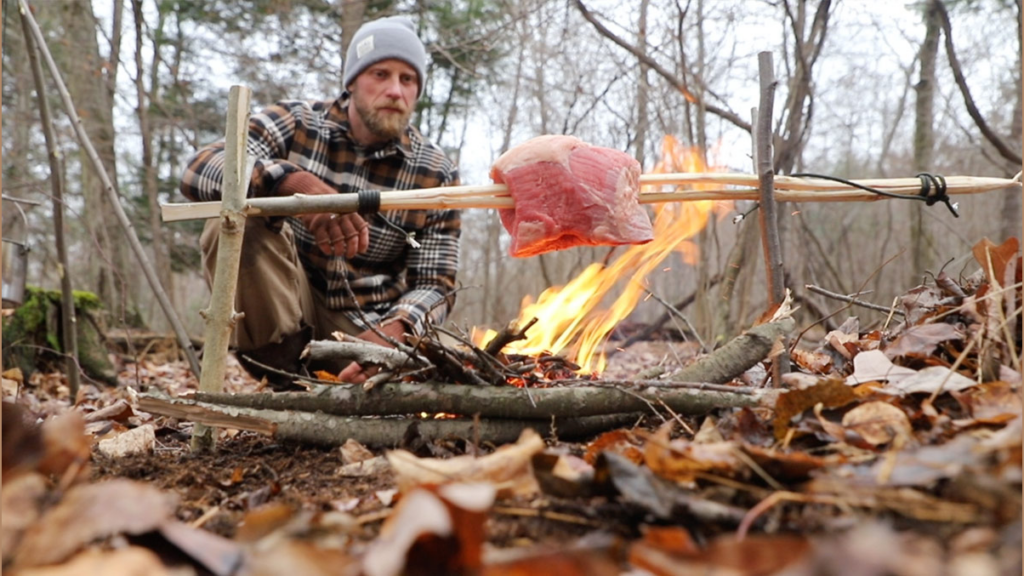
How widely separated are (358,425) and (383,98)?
10.3 feet

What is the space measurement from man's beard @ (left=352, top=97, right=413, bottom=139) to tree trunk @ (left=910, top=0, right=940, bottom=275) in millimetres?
5954

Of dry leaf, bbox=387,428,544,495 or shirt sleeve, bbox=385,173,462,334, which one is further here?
shirt sleeve, bbox=385,173,462,334

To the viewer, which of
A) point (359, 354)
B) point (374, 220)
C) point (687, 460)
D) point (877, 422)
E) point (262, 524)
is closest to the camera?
point (262, 524)

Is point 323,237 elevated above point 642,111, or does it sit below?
below

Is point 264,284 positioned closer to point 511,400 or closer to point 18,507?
point 511,400

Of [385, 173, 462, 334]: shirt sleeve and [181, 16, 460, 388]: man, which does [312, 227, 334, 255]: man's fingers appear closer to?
[181, 16, 460, 388]: man

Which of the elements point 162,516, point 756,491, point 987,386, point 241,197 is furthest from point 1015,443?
point 241,197

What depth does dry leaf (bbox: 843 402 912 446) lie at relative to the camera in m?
1.31

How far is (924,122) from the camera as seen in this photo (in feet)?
27.3

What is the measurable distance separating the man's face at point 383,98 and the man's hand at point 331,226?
52.5 inches

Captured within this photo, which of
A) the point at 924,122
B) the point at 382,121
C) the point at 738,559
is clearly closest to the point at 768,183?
the point at 738,559

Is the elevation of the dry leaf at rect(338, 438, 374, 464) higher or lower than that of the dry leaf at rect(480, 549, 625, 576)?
lower

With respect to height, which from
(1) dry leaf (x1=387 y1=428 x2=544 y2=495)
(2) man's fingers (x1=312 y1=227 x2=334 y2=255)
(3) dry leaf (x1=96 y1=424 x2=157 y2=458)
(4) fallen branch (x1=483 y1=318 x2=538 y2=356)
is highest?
(2) man's fingers (x1=312 y1=227 x2=334 y2=255)

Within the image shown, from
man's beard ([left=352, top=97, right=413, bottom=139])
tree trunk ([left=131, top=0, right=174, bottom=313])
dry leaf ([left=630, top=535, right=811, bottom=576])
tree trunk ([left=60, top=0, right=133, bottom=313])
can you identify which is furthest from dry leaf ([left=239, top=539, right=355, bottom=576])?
tree trunk ([left=60, top=0, right=133, bottom=313])
